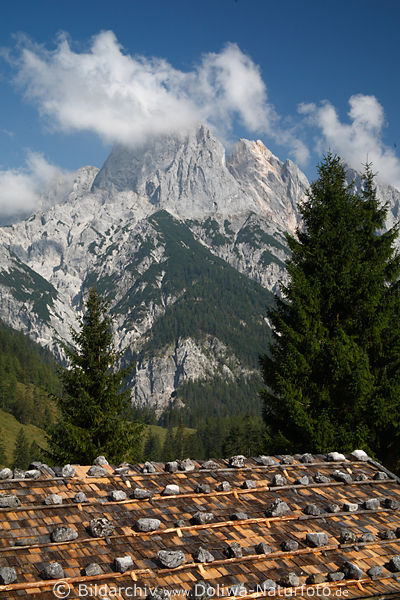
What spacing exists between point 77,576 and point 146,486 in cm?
316

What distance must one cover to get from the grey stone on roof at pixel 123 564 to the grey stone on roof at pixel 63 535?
869mm

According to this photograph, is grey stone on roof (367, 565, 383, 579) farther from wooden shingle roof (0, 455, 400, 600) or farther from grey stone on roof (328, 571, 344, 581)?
grey stone on roof (328, 571, 344, 581)

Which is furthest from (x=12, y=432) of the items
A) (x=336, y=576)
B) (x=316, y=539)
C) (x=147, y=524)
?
(x=336, y=576)

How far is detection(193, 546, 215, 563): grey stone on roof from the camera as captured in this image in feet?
25.5

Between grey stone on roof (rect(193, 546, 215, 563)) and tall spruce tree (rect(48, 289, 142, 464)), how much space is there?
1639 centimetres

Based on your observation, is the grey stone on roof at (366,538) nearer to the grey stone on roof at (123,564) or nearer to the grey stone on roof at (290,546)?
the grey stone on roof at (290,546)

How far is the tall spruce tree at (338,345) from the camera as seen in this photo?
1998 cm

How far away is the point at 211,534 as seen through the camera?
8664 millimetres

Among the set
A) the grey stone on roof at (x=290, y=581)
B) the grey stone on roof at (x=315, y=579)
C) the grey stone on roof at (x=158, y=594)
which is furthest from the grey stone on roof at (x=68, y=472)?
the grey stone on roof at (x=315, y=579)

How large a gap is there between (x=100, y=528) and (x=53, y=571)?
1.27 meters

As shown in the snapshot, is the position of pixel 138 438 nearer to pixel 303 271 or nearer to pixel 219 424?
pixel 303 271

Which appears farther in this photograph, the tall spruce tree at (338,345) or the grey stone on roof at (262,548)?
the tall spruce tree at (338,345)

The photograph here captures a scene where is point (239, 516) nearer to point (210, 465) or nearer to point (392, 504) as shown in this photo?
point (210, 465)

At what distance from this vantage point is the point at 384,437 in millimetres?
20922
